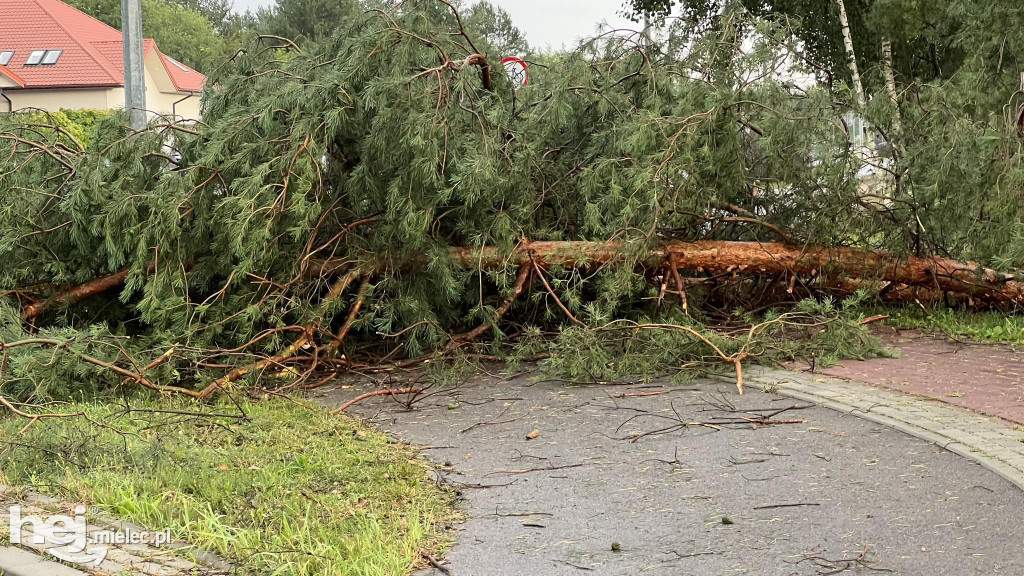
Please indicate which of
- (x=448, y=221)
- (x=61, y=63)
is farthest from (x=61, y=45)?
(x=448, y=221)

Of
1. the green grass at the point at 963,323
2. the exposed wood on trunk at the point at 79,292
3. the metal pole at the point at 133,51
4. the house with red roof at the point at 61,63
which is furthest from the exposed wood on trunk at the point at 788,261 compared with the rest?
the house with red roof at the point at 61,63

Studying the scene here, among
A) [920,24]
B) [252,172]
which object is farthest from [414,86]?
[920,24]

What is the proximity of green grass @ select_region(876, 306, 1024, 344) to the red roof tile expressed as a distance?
3099cm

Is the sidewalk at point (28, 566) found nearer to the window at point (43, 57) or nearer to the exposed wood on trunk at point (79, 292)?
the exposed wood on trunk at point (79, 292)

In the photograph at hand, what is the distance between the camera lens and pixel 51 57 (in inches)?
1524

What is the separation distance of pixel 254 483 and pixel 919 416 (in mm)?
3921

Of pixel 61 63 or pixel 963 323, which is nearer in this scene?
pixel 963 323

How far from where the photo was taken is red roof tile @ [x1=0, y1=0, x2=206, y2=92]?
37531 mm

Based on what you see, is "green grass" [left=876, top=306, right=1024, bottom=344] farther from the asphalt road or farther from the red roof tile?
the red roof tile

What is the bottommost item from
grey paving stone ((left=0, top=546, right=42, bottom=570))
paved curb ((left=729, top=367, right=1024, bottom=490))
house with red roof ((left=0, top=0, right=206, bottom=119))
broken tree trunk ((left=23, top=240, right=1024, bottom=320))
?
grey paving stone ((left=0, top=546, right=42, bottom=570))

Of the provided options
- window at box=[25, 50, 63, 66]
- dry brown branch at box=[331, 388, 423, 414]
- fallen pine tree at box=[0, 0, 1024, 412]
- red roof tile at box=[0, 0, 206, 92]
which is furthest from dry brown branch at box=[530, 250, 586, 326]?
window at box=[25, 50, 63, 66]

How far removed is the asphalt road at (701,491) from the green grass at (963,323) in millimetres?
3303

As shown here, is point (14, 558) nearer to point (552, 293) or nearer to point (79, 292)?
point (79, 292)

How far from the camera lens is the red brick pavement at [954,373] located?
6.61 meters
